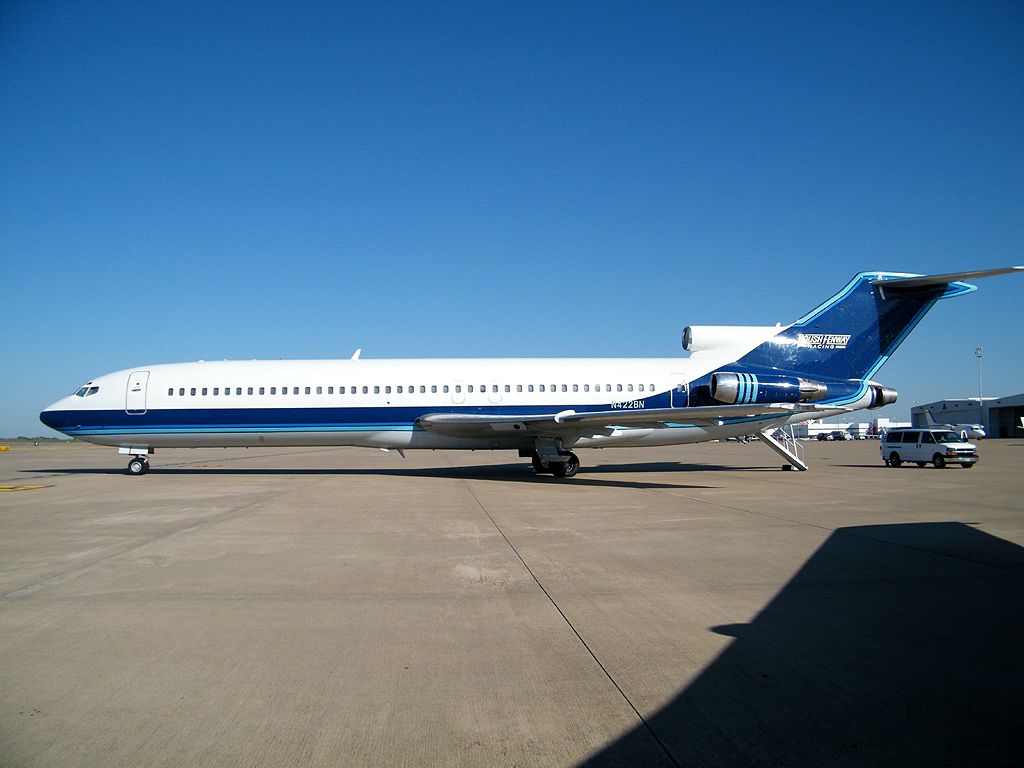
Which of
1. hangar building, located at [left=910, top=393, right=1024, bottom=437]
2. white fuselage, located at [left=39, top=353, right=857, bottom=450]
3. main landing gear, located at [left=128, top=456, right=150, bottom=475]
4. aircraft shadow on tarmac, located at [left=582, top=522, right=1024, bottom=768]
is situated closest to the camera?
aircraft shadow on tarmac, located at [left=582, top=522, right=1024, bottom=768]

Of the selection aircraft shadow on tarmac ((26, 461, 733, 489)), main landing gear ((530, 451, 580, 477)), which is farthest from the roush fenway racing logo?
main landing gear ((530, 451, 580, 477))

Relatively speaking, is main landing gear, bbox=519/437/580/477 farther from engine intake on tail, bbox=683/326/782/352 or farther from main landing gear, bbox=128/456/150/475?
main landing gear, bbox=128/456/150/475

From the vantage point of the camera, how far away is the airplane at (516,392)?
20281 millimetres

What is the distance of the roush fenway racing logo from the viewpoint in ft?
69.6

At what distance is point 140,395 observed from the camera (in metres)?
20.7

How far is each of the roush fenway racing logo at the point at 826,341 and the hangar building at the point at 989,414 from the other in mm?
52882

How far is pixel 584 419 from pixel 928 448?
14.6 metres

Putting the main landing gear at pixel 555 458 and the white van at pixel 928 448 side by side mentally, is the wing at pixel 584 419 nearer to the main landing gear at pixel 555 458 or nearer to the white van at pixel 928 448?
the main landing gear at pixel 555 458

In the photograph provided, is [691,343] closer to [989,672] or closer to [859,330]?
[859,330]

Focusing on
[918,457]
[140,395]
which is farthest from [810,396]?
[140,395]

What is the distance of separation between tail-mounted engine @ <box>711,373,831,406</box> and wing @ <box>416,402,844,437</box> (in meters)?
0.37

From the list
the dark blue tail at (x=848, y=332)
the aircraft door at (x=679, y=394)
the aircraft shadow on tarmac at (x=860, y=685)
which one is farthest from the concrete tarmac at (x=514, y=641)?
the dark blue tail at (x=848, y=332)

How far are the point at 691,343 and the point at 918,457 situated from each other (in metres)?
10.4

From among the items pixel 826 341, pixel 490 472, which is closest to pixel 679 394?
pixel 826 341
